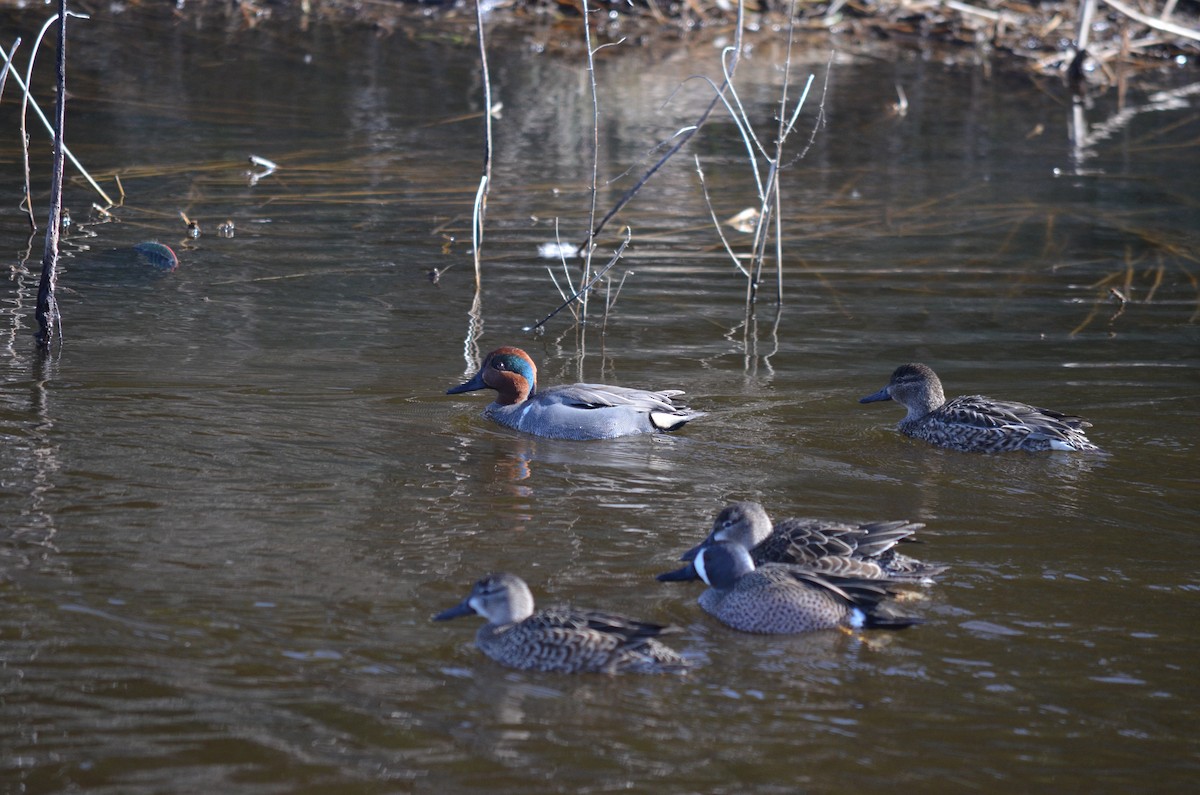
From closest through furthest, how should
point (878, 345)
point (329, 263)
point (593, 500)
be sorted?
point (593, 500) < point (878, 345) < point (329, 263)

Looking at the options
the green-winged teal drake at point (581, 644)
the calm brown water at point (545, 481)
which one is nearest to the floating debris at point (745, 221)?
the calm brown water at point (545, 481)

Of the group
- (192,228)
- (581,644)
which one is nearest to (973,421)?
(581,644)

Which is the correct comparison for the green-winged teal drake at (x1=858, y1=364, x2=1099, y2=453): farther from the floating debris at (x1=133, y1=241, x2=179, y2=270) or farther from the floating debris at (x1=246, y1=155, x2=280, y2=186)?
the floating debris at (x1=246, y1=155, x2=280, y2=186)

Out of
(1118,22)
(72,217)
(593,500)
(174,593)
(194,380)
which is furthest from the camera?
(1118,22)

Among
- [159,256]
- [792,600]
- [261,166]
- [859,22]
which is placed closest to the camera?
[792,600]

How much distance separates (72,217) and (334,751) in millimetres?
9210

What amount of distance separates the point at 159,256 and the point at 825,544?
676 cm

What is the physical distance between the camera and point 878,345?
10.2 m

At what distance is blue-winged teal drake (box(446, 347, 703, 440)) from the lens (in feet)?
26.8

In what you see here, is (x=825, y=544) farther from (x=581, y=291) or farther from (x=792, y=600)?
(x=581, y=291)

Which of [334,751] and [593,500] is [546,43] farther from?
[334,751]

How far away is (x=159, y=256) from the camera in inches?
Answer: 441

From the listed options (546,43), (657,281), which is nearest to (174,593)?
(657,281)

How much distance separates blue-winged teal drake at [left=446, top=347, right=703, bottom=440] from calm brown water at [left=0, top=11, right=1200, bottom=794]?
0.14m
